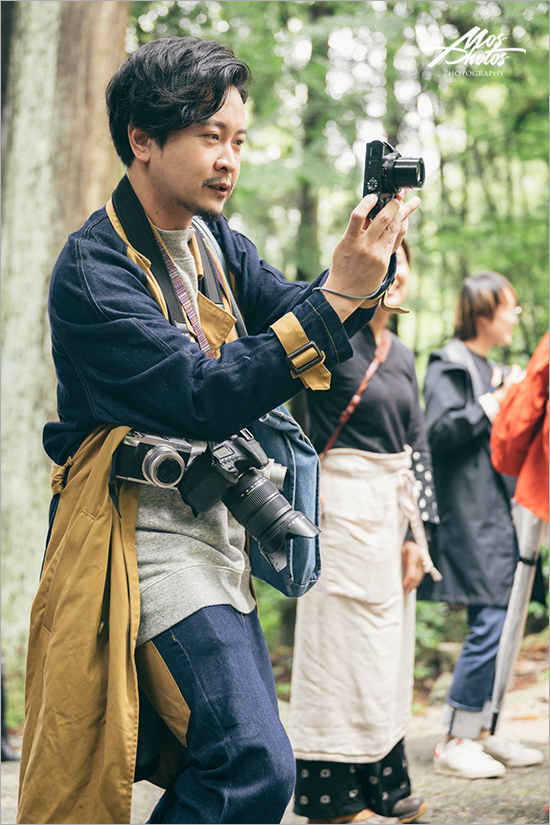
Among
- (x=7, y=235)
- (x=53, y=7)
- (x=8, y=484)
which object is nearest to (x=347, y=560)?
(x=8, y=484)

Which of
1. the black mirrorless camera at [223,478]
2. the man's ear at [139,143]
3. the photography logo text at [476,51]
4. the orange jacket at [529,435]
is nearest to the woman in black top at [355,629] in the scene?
the orange jacket at [529,435]

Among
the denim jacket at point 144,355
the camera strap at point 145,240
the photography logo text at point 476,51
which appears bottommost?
the denim jacket at point 144,355

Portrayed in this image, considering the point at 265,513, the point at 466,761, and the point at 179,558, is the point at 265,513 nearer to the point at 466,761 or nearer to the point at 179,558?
the point at 179,558

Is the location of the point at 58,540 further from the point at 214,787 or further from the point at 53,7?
the point at 53,7

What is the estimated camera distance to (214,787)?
5.57 feet

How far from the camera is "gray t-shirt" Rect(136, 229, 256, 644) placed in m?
1.79

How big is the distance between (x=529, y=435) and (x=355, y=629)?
3.27ft

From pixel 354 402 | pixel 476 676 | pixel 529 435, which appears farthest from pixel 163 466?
pixel 476 676

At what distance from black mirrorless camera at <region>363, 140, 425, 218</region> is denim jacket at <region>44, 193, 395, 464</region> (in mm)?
194

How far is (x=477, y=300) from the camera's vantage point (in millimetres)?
4227

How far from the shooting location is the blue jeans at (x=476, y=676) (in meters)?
3.80

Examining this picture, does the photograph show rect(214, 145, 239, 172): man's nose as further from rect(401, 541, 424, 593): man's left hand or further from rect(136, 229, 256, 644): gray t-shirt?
rect(401, 541, 424, 593): man's left hand

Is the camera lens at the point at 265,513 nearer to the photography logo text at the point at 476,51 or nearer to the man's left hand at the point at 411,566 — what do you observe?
the man's left hand at the point at 411,566

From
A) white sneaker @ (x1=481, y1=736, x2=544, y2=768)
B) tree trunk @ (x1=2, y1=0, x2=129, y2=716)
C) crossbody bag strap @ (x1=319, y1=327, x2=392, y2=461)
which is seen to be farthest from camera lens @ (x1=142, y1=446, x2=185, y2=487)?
tree trunk @ (x1=2, y1=0, x2=129, y2=716)
